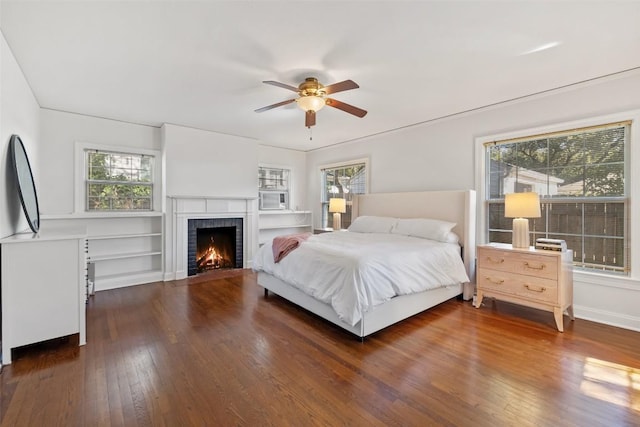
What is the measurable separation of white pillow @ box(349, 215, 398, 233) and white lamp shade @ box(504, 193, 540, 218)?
1545mm

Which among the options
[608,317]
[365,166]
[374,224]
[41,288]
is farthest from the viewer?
[365,166]

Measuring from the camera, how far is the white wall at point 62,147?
3867 millimetres

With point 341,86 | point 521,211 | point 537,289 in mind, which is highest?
point 341,86

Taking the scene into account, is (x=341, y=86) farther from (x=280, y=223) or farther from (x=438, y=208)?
(x=280, y=223)

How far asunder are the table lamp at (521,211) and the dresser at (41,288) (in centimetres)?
416

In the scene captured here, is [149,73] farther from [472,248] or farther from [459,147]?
[472,248]

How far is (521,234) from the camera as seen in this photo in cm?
307

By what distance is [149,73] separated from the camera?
9.20ft

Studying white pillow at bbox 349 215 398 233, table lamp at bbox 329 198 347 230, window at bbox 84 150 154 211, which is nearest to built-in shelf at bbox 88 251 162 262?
window at bbox 84 150 154 211

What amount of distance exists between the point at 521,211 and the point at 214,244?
477cm

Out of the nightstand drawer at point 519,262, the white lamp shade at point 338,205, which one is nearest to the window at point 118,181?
the white lamp shade at point 338,205

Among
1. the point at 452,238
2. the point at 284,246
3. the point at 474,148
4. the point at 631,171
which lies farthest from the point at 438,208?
the point at 284,246

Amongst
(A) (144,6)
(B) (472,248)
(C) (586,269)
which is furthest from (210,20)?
(C) (586,269)

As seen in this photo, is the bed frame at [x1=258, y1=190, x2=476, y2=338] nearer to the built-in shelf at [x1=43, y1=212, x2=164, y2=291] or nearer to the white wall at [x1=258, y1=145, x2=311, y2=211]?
the white wall at [x1=258, y1=145, x2=311, y2=211]
